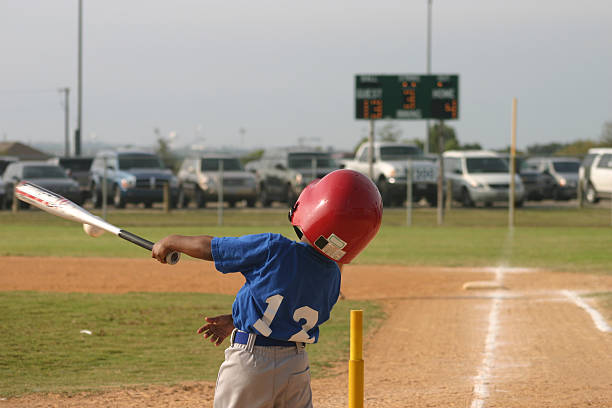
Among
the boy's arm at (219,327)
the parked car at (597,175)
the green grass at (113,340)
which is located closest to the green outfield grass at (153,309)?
the green grass at (113,340)

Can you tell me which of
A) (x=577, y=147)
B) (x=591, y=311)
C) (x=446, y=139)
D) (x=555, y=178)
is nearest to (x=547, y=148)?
(x=577, y=147)

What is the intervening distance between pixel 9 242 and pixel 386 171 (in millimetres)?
13982

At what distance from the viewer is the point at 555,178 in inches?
1469

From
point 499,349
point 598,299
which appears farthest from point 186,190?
point 499,349

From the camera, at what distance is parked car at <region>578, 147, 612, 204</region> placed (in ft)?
103

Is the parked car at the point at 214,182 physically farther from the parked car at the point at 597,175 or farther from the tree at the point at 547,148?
the tree at the point at 547,148

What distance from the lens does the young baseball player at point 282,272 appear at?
382 cm

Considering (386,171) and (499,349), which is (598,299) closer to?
(499,349)

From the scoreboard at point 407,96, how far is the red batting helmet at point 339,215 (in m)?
23.3

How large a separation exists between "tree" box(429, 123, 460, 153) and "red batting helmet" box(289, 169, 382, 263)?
57840mm

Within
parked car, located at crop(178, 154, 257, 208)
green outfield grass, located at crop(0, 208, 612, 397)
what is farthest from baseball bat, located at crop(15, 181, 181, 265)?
parked car, located at crop(178, 154, 257, 208)

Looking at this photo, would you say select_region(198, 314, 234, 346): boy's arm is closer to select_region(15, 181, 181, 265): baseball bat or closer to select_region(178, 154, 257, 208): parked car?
select_region(15, 181, 181, 265): baseball bat

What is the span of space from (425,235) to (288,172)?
9.77 m

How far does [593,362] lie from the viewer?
27.1 feet
